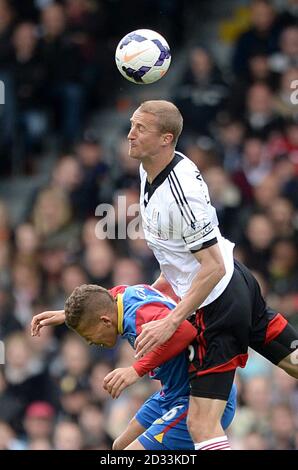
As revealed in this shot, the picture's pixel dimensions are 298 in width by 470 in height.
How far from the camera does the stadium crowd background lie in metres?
12.3

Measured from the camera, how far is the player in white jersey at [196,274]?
26.6ft

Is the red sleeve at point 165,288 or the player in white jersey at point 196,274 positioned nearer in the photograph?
the player in white jersey at point 196,274

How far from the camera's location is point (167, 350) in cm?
807

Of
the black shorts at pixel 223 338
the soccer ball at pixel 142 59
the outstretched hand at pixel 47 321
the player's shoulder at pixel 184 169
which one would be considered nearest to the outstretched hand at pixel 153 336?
the black shorts at pixel 223 338

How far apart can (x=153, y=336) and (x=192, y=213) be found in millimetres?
766

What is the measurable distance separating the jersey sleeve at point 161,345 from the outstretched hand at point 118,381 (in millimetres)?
61

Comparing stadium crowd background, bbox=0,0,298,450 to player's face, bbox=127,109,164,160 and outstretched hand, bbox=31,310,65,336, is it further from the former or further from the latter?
player's face, bbox=127,109,164,160

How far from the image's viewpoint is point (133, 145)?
8.31 m

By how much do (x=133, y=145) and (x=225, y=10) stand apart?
27.5 ft

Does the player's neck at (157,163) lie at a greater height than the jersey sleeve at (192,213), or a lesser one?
greater

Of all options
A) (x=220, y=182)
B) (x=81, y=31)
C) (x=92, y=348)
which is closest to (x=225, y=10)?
(x=81, y=31)

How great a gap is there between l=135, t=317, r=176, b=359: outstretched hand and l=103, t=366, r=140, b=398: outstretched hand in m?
0.12

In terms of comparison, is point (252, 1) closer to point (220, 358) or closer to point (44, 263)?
point (44, 263)

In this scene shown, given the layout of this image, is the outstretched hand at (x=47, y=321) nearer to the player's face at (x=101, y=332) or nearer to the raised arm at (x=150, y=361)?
the player's face at (x=101, y=332)
